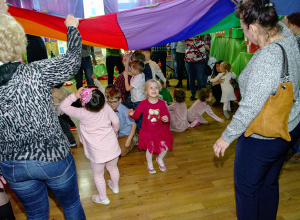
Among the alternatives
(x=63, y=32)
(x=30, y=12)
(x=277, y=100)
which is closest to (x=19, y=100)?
(x=277, y=100)

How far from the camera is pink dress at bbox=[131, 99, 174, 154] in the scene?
2490 millimetres

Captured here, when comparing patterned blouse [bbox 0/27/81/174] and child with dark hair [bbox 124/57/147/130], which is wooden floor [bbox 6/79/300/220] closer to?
child with dark hair [bbox 124/57/147/130]

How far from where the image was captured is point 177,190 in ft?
7.57

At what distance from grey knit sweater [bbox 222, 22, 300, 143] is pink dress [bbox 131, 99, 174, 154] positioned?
4.03 feet

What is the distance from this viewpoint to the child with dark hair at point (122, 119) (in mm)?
2633

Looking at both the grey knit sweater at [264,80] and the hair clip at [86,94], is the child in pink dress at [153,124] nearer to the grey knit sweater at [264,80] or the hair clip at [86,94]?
the hair clip at [86,94]

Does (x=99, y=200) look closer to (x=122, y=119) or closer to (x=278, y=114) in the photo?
(x=122, y=119)

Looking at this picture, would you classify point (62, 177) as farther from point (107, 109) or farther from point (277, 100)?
point (277, 100)

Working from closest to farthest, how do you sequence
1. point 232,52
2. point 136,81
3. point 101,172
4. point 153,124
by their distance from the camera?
point 101,172, point 153,124, point 136,81, point 232,52

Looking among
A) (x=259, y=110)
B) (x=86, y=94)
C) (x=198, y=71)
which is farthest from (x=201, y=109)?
(x=259, y=110)

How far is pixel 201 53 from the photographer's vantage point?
442 centimetres

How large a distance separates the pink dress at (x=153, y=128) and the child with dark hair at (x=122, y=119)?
0.52ft

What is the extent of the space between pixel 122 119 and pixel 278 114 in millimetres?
1922

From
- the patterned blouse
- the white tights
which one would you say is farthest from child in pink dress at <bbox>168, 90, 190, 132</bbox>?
the patterned blouse
